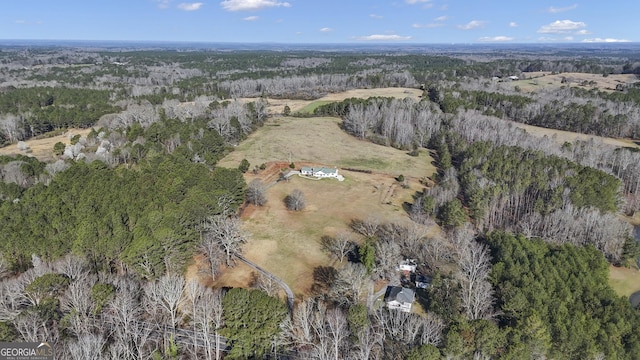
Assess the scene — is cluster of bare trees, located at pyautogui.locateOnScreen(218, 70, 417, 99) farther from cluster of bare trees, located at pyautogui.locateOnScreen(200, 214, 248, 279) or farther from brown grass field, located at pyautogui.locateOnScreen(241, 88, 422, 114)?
cluster of bare trees, located at pyautogui.locateOnScreen(200, 214, 248, 279)

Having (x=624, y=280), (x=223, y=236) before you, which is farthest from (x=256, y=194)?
(x=624, y=280)

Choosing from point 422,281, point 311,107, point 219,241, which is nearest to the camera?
point 422,281

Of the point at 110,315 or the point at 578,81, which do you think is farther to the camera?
A: the point at 578,81

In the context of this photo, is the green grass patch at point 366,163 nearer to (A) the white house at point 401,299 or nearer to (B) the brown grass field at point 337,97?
(A) the white house at point 401,299

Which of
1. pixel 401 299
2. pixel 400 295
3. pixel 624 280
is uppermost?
pixel 400 295

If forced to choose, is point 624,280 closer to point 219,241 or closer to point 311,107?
point 219,241

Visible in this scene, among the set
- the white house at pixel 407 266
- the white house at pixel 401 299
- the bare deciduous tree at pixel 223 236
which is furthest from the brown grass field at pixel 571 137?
the bare deciduous tree at pixel 223 236

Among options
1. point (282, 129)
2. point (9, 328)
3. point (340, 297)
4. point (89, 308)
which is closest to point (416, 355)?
point (340, 297)

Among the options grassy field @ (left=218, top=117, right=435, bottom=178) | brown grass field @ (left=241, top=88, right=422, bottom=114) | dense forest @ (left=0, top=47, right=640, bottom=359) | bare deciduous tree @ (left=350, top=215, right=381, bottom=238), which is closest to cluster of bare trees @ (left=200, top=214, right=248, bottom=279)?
dense forest @ (left=0, top=47, right=640, bottom=359)
